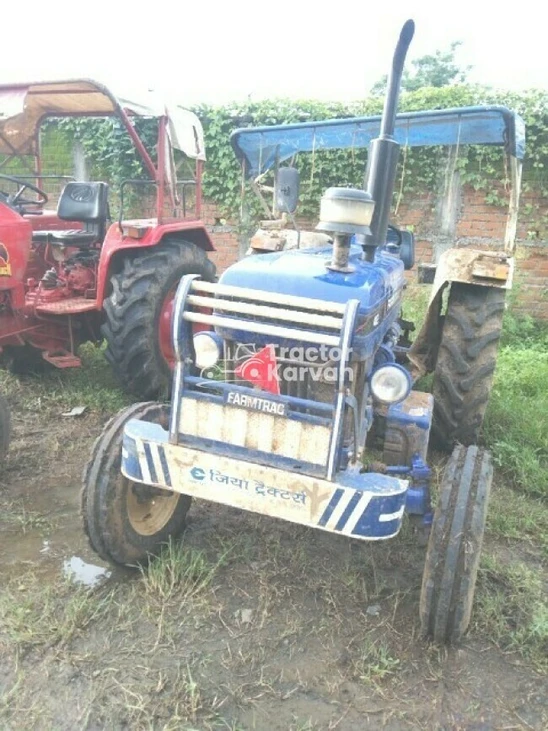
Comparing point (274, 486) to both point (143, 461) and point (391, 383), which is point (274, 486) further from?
point (391, 383)

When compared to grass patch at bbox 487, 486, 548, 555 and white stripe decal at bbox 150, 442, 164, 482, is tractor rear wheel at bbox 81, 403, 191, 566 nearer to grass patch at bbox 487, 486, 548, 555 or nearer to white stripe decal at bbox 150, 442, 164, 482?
white stripe decal at bbox 150, 442, 164, 482

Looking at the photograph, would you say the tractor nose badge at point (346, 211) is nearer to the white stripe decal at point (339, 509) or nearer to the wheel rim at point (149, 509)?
the white stripe decal at point (339, 509)

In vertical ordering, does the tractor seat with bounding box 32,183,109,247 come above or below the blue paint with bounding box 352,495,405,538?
above

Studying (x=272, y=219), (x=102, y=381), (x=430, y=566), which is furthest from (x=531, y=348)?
(x=430, y=566)

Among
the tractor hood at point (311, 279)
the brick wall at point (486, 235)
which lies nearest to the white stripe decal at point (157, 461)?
the tractor hood at point (311, 279)

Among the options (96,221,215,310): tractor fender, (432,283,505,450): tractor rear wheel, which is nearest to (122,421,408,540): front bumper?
(432,283,505,450): tractor rear wheel

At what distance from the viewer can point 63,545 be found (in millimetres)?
2949

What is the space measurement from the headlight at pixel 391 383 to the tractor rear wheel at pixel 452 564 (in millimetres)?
402

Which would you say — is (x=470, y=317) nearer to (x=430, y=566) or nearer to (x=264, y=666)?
(x=430, y=566)

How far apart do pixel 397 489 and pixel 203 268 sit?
3006 mm

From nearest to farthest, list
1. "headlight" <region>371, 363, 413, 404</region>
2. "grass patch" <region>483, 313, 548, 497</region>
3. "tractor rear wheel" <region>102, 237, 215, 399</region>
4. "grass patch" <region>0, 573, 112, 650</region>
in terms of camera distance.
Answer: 1. "grass patch" <region>0, 573, 112, 650</region>
2. "headlight" <region>371, 363, 413, 404</region>
3. "grass patch" <region>483, 313, 548, 497</region>
4. "tractor rear wheel" <region>102, 237, 215, 399</region>

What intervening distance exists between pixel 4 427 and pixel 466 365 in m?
2.60

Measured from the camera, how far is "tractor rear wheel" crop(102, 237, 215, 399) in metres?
4.12

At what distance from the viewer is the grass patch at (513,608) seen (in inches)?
93.7
